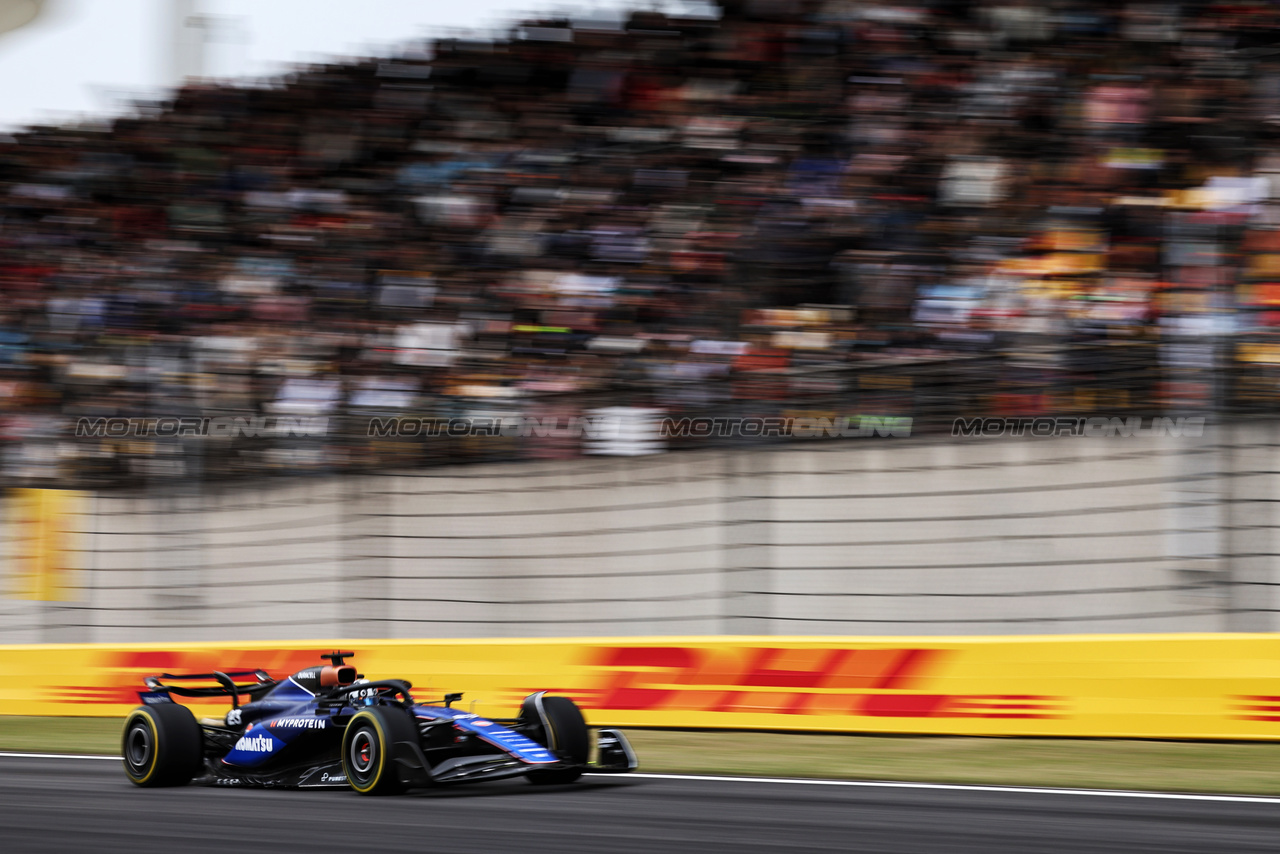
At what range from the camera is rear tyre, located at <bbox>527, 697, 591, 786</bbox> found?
19.5ft

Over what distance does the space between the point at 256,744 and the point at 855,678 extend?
3306mm

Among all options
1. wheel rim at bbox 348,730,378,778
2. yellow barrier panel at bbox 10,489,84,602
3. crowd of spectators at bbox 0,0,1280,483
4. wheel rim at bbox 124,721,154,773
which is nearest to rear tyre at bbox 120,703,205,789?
wheel rim at bbox 124,721,154,773

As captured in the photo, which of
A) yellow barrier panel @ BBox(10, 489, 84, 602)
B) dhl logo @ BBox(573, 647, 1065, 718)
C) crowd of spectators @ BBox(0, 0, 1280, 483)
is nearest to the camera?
dhl logo @ BBox(573, 647, 1065, 718)

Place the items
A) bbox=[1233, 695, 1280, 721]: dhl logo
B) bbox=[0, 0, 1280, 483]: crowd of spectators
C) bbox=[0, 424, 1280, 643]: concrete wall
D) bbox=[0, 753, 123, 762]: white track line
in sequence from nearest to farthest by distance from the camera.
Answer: bbox=[1233, 695, 1280, 721]: dhl logo < bbox=[0, 424, 1280, 643]: concrete wall < bbox=[0, 753, 123, 762]: white track line < bbox=[0, 0, 1280, 483]: crowd of spectators

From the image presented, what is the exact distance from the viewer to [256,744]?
6.40m

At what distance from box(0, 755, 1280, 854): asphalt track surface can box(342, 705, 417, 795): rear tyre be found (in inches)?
2.8

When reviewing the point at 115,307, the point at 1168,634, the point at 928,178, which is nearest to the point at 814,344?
the point at 928,178

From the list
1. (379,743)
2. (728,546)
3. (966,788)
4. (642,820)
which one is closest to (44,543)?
(728,546)

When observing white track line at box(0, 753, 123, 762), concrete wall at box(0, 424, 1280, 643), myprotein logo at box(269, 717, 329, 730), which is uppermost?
concrete wall at box(0, 424, 1280, 643)

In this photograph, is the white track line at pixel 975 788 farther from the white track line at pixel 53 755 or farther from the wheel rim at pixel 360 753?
the white track line at pixel 53 755

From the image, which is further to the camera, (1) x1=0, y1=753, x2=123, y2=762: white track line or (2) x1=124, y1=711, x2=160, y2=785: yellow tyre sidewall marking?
(1) x1=0, y1=753, x2=123, y2=762: white track line

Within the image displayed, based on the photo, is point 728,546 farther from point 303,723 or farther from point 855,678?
point 303,723

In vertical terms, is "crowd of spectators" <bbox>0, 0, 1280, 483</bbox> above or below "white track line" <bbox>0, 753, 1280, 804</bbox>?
above

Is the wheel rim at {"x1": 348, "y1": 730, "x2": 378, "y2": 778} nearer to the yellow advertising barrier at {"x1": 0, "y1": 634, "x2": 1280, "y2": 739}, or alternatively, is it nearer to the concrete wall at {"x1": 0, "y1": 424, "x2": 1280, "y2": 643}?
the yellow advertising barrier at {"x1": 0, "y1": 634, "x2": 1280, "y2": 739}
